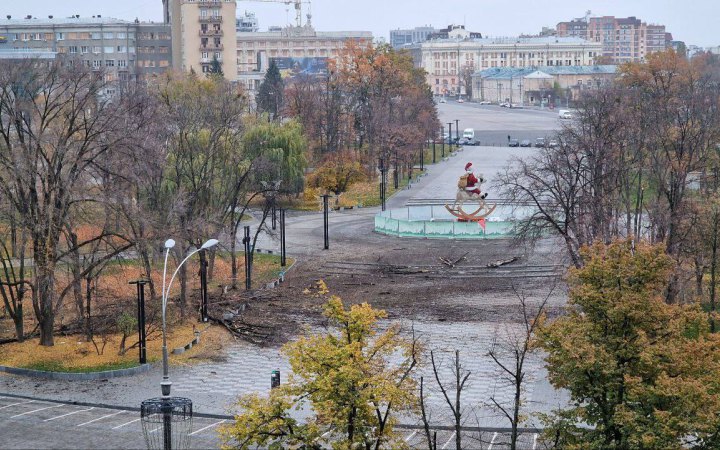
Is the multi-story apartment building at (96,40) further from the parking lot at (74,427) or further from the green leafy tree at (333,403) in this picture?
the green leafy tree at (333,403)

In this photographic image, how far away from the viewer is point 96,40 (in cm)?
13325

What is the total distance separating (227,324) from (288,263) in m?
11.7

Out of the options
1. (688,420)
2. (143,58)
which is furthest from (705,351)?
(143,58)

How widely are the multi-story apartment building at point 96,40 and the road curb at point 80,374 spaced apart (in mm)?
98777

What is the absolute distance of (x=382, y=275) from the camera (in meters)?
48.3

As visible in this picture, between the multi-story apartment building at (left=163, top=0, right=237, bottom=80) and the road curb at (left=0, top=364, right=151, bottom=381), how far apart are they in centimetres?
9525

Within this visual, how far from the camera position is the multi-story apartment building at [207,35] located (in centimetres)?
12762

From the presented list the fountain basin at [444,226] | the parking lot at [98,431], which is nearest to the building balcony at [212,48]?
the fountain basin at [444,226]

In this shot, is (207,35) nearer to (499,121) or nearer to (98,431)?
(499,121)

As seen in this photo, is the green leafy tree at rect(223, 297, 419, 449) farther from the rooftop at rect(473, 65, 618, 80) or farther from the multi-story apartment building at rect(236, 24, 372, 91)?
the rooftop at rect(473, 65, 618, 80)

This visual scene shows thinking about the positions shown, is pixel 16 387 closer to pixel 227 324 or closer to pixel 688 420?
pixel 227 324

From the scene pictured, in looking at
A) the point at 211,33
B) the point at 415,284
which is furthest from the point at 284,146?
the point at 211,33

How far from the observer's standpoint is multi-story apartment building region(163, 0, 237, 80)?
419 ft

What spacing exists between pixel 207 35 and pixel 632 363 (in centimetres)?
11004
